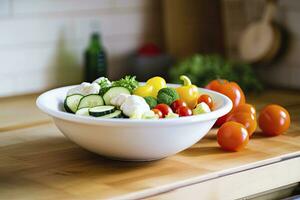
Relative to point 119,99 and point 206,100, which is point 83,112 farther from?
point 206,100

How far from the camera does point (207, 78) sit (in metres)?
2.24

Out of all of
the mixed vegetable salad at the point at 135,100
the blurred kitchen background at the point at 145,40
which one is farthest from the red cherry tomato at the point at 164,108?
the blurred kitchen background at the point at 145,40

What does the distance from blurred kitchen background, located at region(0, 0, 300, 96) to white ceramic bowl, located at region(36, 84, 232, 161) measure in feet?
2.73

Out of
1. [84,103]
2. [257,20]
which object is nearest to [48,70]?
[257,20]

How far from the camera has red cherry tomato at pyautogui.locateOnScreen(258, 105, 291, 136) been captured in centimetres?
168

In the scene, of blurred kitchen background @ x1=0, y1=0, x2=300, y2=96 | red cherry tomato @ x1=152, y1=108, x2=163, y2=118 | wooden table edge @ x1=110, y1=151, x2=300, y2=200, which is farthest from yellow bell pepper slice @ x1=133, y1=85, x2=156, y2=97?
blurred kitchen background @ x1=0, y1=0, x2=300, y2=96

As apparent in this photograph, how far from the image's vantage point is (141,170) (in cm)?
141

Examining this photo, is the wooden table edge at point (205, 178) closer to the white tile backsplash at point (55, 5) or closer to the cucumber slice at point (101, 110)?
the cucumber slice at point (101, 110)

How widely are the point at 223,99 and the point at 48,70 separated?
3.04 feet

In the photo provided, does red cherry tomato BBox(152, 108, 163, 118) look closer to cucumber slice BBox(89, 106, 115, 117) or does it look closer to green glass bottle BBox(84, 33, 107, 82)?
cucumber slice BBox(89, 106, 115, 117)

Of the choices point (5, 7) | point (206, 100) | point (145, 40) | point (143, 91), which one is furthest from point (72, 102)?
point (145, 40)

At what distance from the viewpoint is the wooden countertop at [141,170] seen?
1.29 meters

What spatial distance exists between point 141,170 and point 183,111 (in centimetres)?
15

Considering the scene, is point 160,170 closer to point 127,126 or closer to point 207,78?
point 127,126
